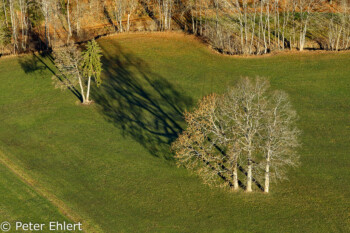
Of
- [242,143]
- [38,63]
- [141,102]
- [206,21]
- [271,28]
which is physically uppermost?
[206,21]

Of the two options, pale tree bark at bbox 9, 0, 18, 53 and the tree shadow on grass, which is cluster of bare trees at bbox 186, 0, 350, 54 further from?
pale tree bark at bbox 9, 0, 18, 53

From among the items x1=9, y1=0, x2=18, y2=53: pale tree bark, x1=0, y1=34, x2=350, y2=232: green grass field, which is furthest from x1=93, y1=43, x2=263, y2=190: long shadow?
x1=9, y1=0, x2=18, y2=53: pale tree bark

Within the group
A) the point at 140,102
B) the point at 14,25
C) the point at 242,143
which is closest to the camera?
the point at 242,143

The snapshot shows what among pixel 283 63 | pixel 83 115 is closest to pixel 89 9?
pixel 83 115

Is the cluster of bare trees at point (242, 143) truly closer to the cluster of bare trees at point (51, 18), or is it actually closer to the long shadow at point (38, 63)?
the long shadow at point (38, 63)

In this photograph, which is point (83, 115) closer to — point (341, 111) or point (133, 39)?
point (133, 39)

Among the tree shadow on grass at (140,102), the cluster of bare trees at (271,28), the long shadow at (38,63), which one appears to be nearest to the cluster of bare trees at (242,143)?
the tree shadow on grass at (140,102)

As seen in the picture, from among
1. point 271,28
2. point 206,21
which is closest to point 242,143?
point 206,21

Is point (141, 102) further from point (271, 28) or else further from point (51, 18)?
point (51, 18)
